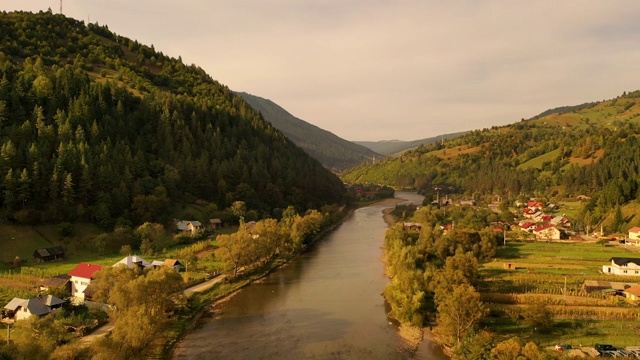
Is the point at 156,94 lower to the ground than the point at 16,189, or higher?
higher

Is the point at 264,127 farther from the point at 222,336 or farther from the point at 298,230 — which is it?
the point at 222,336

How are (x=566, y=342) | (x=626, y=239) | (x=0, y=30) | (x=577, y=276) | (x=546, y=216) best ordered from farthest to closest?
(x=0, y=30) → (x=546, y=216) → (x=626, y=239) → (x=577, y=276) → (x=566, y=342)

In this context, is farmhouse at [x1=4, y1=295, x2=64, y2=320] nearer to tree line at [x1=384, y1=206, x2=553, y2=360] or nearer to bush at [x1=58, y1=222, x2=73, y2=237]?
bush at [x1=58, y1=222, x2=73, y2=237]

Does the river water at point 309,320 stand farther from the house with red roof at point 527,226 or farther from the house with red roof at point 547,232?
the house with red roof at point 527,226

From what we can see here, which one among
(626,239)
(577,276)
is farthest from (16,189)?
(626,239)

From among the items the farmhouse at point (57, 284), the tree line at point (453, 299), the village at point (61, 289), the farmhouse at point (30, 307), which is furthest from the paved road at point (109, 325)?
the tree line at point (453, 299)

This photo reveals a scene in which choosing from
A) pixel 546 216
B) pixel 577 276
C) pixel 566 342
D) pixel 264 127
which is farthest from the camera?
pixel 264 127

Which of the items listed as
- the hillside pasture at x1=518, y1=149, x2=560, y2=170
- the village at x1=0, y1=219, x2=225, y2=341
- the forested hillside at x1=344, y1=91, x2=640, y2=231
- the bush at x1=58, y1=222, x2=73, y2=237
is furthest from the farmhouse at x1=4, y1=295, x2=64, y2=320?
the hillside pasture at x1=518, y1=149, x2=560, y2=170

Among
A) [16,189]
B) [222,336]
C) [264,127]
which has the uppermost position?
[264,127]
